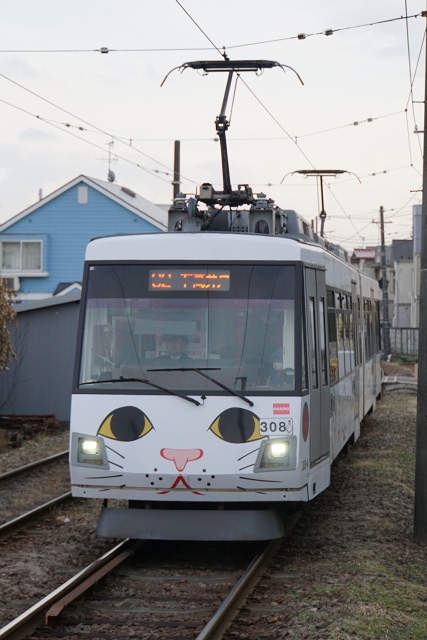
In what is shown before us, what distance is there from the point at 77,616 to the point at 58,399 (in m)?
16.0

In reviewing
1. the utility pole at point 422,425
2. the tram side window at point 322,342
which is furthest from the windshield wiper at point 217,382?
the utility pole at point 422,425

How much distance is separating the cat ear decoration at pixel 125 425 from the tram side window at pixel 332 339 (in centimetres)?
288

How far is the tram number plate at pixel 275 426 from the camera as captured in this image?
900 cm

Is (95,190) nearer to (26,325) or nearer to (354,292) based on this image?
(26,325)

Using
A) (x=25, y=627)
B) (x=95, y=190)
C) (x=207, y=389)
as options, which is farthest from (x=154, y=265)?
(x=95, y=190)

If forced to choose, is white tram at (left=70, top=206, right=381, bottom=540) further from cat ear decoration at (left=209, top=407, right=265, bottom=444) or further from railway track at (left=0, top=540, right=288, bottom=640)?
railway track at (left=0, top=540, right=288, bottom=640)

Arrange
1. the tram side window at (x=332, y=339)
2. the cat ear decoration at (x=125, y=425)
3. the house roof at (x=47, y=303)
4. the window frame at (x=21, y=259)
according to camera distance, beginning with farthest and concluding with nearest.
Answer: the window frame at (x=21, y=259)
the house roof at (x=47, y=303)
the tram side window at (x=332, y=339)
the cat ear decoration at (x=125, y=425)

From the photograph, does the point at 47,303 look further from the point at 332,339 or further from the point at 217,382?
the point at 217,382

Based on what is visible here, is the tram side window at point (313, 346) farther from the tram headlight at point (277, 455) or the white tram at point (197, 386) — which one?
the tram headlight at point (277, 455)

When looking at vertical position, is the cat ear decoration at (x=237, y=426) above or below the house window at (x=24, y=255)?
below

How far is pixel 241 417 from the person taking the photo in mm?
9000

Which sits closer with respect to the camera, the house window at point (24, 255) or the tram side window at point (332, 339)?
the tram side window at point (332, 339)

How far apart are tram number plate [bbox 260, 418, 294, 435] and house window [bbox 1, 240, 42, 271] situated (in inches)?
1378

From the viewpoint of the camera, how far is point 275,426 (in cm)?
901
